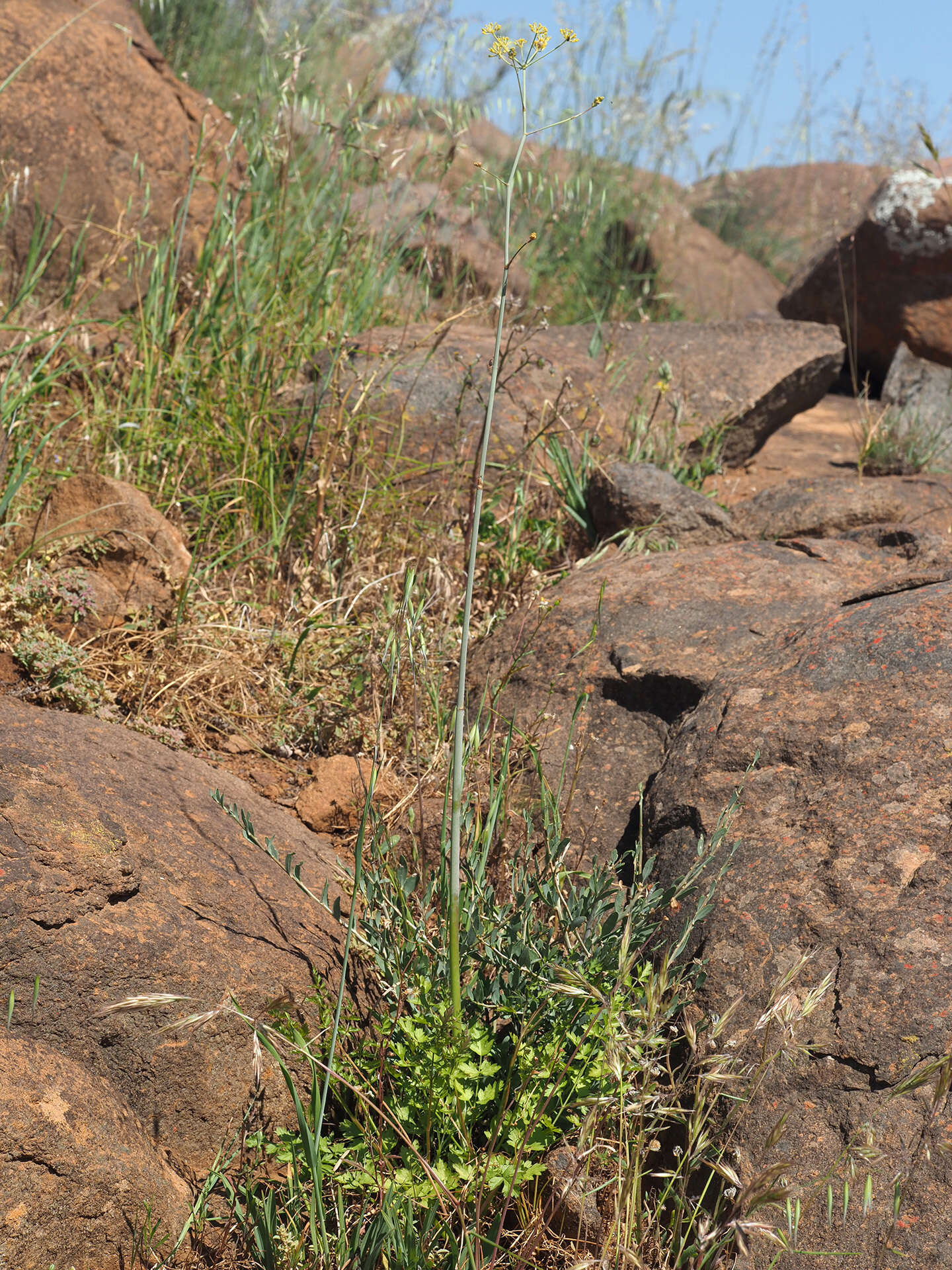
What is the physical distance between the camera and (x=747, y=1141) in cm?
167

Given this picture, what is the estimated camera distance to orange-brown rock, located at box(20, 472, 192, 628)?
2.91 metres

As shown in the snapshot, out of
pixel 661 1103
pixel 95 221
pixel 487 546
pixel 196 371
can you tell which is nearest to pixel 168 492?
pixel 196 371

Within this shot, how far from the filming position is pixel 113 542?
2965mm

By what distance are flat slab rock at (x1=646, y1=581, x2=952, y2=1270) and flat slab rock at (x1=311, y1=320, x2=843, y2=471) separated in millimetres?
1527

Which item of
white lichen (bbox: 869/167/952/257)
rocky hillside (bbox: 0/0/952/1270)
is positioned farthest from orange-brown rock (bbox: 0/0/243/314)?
white lichen (bbox: 869/167/952/257)

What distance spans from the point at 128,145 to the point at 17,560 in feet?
8.28

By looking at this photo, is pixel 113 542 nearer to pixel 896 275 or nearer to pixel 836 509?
pixel 836 509

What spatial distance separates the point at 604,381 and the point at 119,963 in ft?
11.1

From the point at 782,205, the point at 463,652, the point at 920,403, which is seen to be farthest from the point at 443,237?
the point at 782,205

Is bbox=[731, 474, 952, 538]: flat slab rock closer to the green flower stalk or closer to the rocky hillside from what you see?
the rocky hillside

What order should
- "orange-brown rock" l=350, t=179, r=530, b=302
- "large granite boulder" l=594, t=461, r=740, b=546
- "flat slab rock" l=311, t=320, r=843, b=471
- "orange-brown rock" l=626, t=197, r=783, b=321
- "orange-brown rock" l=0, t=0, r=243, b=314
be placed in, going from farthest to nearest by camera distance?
"orange-brown rock" l=626, t=197, r=783, b=321
"orange-brown rock" l=350, t=179, r=530, b=302
"orange-brown rock" l=0, t=0, r=243, b=314
"flat slab rock" l=311, t=320, r=843, b=471
"large granite boulder" l=594, t=461, r=740, b=546

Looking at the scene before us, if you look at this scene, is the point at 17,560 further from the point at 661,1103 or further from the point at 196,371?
the point at 661,1103

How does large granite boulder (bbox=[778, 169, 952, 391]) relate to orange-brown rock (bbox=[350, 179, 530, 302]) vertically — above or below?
above

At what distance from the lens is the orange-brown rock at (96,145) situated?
4090mm
